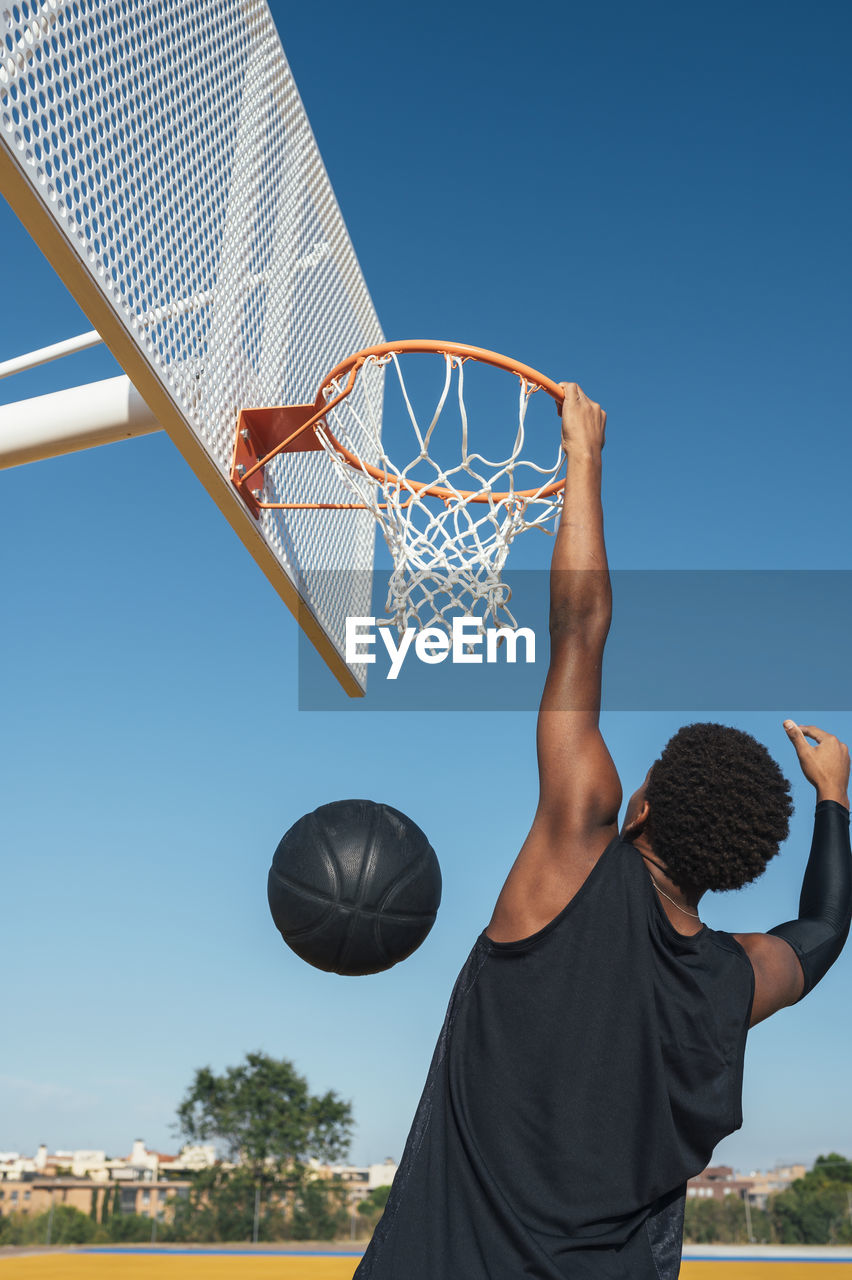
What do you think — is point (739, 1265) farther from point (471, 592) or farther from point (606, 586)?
point (606, 586)

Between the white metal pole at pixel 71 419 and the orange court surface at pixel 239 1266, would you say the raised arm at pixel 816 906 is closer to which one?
the white metal pole at pixel 71 419

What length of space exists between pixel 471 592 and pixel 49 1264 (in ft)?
49.3

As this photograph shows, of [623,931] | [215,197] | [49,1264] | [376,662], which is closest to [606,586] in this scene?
[623,931]

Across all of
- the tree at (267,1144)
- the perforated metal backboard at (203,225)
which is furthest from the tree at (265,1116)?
the perforated metal backboard at (203,225)

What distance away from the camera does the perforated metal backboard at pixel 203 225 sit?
3.28m

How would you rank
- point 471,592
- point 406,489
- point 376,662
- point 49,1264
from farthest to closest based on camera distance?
point 49,1264
point 376,662
point 406,489
point 471,592

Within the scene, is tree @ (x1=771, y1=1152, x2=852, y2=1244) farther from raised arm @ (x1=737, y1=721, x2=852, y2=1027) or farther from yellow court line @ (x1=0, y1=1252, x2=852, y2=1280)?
raised arm @ (x1=737, y1=721, x2=852, y2=1027)

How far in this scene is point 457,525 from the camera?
15.4 ft

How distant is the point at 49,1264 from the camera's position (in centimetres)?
1562

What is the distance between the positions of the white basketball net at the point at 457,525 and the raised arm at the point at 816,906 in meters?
1.83

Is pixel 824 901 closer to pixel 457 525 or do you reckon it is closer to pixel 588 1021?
pixel 588 1021

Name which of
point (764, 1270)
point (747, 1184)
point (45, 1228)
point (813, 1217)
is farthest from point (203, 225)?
point (747, 1184)

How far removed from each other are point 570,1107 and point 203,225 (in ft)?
12.1

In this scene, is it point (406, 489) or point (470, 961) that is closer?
point (470, 961)
